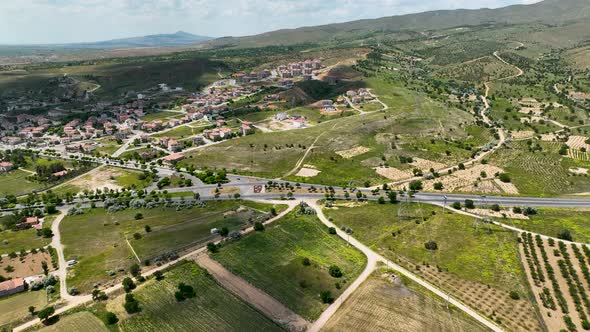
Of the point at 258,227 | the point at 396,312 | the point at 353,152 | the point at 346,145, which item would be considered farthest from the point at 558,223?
the point at 346,145

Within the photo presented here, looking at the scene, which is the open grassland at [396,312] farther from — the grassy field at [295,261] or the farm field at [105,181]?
the farm field at [105,181]

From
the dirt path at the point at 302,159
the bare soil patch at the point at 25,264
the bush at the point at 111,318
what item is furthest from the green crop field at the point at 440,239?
the bare soil patch at the point at 25,264

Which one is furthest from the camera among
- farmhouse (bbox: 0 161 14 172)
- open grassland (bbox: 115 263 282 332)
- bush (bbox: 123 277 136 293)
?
farmhouse (bbox: 0 161 14 172)

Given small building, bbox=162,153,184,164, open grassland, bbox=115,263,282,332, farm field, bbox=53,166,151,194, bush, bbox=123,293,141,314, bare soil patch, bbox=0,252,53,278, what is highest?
small building, bbox=162,153,184,164

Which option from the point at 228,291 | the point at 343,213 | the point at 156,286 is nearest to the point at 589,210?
the point at 343,213

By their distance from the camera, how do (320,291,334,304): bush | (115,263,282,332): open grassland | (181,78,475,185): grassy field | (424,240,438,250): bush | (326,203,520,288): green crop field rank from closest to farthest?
(115,263,282,332): open grassland, (320,291,334,304): bush, (326,203,520,288): green crop field, (424,240,438,250): bush, (181,78,475,185): grassy field

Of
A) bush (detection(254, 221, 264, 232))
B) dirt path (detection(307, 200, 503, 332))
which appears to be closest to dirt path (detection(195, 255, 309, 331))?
dirt path (detection(307, 200, 503, 332))

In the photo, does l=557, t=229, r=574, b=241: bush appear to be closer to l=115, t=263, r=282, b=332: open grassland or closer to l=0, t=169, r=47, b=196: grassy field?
l=115, t=263, r=282, b=332: open grassland
